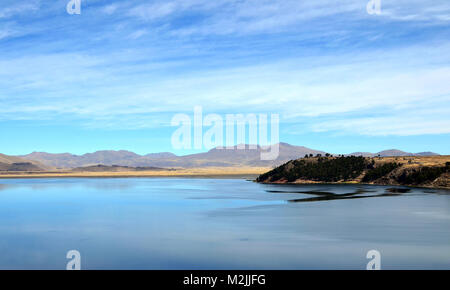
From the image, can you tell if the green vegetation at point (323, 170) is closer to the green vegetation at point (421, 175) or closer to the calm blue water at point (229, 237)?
the green vegetation at point (421, 175)

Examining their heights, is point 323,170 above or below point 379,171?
below

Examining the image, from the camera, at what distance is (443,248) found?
35656 millimetres

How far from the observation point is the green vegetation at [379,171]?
5945 inches

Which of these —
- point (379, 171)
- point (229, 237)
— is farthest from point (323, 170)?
point (229, 237)

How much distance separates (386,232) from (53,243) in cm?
3399

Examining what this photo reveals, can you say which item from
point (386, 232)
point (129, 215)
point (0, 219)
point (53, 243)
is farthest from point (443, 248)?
point (0, 219)

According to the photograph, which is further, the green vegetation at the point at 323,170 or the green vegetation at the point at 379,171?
the green vegetation at the point at 323,170

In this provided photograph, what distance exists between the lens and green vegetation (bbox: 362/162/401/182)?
151 meters

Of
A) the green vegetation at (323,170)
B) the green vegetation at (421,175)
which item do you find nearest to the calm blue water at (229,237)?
the green vegetation at (421,175)

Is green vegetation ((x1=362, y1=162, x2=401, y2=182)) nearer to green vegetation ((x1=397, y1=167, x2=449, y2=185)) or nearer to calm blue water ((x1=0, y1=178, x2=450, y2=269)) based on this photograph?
green vegetation ((x1=397, y1=167, x2=449, y2=185))

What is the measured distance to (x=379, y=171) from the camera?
503 feet

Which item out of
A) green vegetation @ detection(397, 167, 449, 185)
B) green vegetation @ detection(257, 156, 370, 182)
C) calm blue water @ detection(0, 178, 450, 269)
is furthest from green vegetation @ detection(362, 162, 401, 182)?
calm blue water @ detection(0, 178, 450, 269)

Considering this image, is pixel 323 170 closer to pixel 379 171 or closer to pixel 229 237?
pixel 379 171
